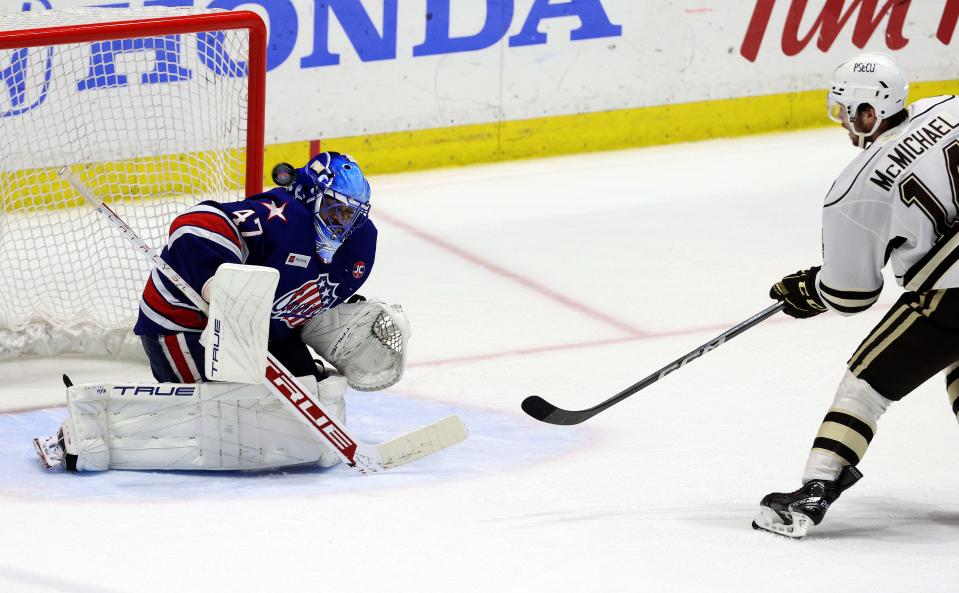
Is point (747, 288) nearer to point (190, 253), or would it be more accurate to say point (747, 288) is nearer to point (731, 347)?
point (731, 347)

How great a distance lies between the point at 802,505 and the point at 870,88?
734 millimetres

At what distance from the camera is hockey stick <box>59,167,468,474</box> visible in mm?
3143

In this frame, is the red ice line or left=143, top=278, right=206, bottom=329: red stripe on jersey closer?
left=143, top=278, right=206, bottom=329: red stripe on jersey

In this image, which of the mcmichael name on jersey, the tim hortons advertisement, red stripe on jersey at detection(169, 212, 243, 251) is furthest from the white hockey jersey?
the tim hortons advertisement

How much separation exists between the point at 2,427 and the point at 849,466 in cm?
187

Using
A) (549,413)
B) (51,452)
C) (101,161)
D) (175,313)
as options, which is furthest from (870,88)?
(101,161)

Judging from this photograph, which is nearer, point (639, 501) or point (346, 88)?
point (639, 501)

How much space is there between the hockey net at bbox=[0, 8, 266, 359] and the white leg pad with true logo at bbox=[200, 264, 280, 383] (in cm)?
95

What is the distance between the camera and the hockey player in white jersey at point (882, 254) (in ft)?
8.77

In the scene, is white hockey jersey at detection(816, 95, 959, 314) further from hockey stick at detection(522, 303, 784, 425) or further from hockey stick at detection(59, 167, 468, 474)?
hockey stick at detection(59, 167, 468, 474)

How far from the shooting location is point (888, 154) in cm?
268

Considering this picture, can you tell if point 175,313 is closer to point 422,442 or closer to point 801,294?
point 422,442

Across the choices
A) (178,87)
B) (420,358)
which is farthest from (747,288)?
(178,87)

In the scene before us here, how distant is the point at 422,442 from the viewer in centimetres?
331
